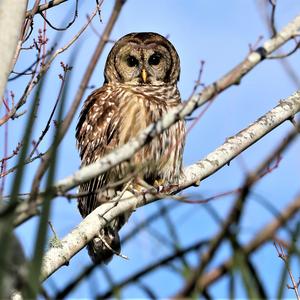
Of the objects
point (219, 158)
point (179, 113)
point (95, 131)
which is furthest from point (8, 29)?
point (95, 131)

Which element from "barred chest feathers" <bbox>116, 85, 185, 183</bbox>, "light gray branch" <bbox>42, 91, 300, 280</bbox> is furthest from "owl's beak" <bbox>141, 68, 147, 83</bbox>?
"light gray branch" <bbox>42, 91, 300, 280</bbox>

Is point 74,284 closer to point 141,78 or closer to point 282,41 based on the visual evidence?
point 282,41

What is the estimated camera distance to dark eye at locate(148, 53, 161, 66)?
9875mm

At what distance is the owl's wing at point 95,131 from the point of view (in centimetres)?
777

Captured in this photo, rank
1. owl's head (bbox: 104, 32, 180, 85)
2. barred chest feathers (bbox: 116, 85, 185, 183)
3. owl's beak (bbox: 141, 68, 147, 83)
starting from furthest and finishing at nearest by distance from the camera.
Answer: owl's head (bbox: 104, 32, 180, 85), owl's beak (bbox: 141, 68, 147, 83), barred chest feathers (bbox: 116, 85, 185, 183)

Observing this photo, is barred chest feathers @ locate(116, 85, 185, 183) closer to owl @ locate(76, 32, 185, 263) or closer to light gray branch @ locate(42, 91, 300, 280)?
owl @ locate(76, 32, 185, 263)

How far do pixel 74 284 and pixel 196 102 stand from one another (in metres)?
1.32

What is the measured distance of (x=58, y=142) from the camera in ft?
7.49

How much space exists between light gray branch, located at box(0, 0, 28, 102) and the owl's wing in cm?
411

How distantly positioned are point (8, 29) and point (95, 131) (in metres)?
4.69

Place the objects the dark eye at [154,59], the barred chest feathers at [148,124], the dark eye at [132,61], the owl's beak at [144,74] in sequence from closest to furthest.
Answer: the barred chest feathers at [148,124]
the owl's beak at [144,74]
the dark eye at [132,61]
the dark eye at [154,59]

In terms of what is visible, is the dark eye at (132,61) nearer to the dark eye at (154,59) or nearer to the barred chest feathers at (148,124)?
the dark eye at (154,59)

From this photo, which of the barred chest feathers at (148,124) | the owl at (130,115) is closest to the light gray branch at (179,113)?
the owl at (130,115)

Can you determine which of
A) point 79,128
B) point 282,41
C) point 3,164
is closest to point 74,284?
point 282,41
